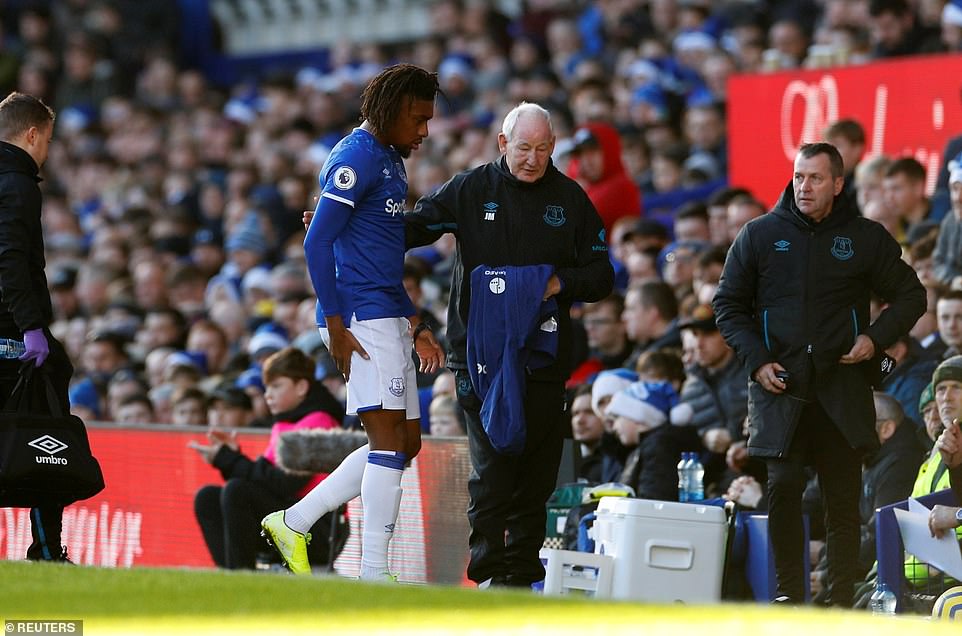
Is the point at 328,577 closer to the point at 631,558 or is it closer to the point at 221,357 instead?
the point at 631,558

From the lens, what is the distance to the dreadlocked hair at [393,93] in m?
7.11

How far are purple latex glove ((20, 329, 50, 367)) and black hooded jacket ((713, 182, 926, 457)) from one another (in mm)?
2798

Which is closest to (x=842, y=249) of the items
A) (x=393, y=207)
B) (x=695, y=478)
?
(x=695, y=478)

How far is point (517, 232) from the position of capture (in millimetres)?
7445

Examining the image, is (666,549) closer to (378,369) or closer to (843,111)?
(378,369)

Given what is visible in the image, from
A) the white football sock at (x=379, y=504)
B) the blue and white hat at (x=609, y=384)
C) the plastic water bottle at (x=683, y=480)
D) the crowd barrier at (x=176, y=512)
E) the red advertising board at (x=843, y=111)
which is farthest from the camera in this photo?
the red advertising board at (x=843, y=111)

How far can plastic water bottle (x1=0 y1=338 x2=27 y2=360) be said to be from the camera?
299 inches

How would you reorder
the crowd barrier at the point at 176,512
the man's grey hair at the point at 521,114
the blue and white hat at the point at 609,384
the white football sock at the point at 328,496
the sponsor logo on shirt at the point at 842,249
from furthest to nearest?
1. the blue and white hat at the point at 609,384
2. the crowd barrier at the point at 176,512
3. the sponsor logo on shirt at the point at 842,249
4. the man's grey hair at the point at 521,114
5. the white football sock at the point at 328,496

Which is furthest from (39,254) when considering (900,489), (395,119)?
(900,489)

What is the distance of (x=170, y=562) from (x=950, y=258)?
4.61 m

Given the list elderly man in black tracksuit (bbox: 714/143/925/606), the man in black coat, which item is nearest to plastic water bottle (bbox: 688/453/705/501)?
elderly man in black tracksuit (bbox: 714/143/925/606)

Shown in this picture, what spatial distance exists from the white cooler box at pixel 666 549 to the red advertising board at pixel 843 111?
13.1ft
